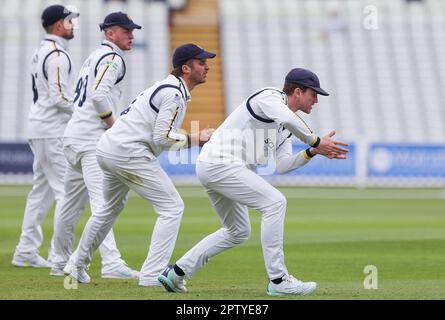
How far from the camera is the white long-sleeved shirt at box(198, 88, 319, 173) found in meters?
8.53

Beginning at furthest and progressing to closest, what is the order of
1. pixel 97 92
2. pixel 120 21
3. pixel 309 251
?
pixel 309 251 < pixel 120 21 < pixel 97 92

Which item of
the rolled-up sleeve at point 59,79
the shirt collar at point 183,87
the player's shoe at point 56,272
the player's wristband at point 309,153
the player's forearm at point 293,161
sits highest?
the rolled-up sleeve at point 59,79

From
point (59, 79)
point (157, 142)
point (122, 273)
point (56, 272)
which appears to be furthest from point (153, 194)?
point (59, 79)

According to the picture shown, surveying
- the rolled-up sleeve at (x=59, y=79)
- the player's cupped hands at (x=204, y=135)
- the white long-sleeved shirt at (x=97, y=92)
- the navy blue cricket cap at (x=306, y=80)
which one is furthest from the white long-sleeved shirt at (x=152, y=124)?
the rolled-up sleeve at (x=59, y=79)

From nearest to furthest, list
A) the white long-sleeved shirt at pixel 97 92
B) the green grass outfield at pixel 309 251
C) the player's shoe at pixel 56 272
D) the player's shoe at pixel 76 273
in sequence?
the green grass outfield at pixel 309 251
the player's shoe at pixel 76 273
the white long-sleeved shirt at pixel 97 92
the player's shoe at pixel 56 272

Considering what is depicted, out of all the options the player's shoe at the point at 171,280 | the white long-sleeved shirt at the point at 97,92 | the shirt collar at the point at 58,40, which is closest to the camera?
the player's shoe at the point at 171,280

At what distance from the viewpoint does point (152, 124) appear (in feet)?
29.8

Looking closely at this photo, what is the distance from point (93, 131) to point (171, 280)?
2.27 metres

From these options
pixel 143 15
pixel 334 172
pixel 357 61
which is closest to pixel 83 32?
pixel 143 15

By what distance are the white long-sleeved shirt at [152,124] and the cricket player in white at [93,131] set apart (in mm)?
912

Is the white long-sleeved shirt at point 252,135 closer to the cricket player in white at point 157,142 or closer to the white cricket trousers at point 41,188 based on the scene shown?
the cricket player in white at point 157,142

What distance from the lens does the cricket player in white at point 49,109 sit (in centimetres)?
1115

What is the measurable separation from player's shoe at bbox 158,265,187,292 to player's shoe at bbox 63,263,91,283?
117 centimetres

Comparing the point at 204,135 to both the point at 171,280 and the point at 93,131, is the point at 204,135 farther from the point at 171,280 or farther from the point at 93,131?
the point at 93,131
